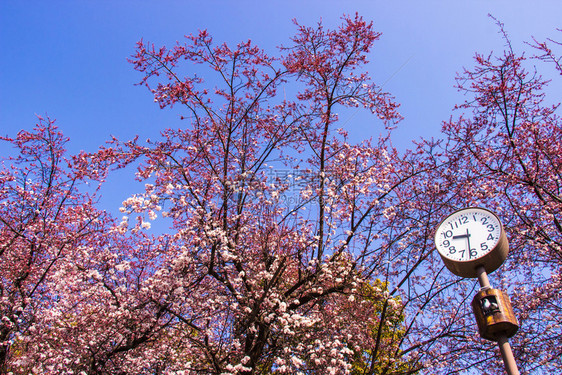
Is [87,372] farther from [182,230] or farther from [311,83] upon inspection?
[311,83]

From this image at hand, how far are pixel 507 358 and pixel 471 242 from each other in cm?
138

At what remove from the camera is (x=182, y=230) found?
753 cm

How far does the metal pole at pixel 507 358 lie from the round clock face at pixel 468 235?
948 millimetres

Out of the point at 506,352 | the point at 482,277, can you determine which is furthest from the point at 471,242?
the point at 506,352


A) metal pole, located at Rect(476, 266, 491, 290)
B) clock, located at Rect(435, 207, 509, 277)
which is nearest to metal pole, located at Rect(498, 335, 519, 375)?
metal pole, located at Rect(476, 266, 491, 290)

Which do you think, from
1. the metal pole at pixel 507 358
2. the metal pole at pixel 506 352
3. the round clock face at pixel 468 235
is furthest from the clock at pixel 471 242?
the metal pole at pixel 507 358

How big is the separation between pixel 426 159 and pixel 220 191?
4.91 metres

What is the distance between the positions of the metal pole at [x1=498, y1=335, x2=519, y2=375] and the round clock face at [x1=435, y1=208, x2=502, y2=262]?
0.95 m

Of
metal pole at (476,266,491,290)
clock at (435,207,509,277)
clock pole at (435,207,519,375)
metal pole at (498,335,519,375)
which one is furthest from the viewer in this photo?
clock at (435,207,509,277)

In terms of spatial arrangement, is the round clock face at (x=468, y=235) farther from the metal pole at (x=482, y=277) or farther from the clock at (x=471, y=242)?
the metal pole at (x=482, y=277)

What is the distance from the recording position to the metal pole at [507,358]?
3.80 meters

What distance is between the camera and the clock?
458cm

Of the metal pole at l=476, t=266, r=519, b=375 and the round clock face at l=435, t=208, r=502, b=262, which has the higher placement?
the round clock face at l=435, t=208, r=502, b=262

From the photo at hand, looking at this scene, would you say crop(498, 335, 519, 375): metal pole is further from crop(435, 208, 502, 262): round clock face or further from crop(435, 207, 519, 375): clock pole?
crop(435, 208, 502, 262): round clock face
